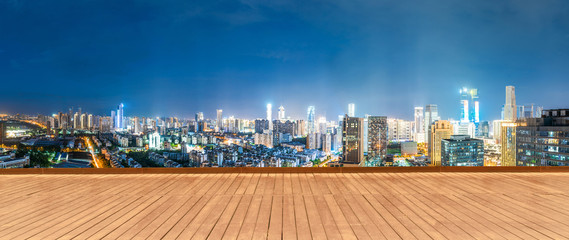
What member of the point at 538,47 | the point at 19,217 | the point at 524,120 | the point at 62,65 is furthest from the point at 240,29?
the point at 19,217

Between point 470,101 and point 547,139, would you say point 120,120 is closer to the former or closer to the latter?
point 470,101

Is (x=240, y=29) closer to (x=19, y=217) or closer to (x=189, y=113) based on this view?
(x=189, y=113)

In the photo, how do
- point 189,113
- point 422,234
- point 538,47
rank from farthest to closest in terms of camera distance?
1. point 189,113
2. point 538,47
3. point 422,234

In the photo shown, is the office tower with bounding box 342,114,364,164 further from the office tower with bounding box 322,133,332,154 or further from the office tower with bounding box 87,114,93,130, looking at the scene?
the office tower with bounding box 87,114,93,130

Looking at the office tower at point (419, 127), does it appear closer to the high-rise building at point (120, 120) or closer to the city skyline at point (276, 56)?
the city skyline at point (276, 56)

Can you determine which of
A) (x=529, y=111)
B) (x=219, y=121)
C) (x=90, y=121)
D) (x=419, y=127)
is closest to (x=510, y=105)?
(x=529, y=111)

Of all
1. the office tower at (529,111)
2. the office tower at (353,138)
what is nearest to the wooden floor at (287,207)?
the office tower at (353,138)
